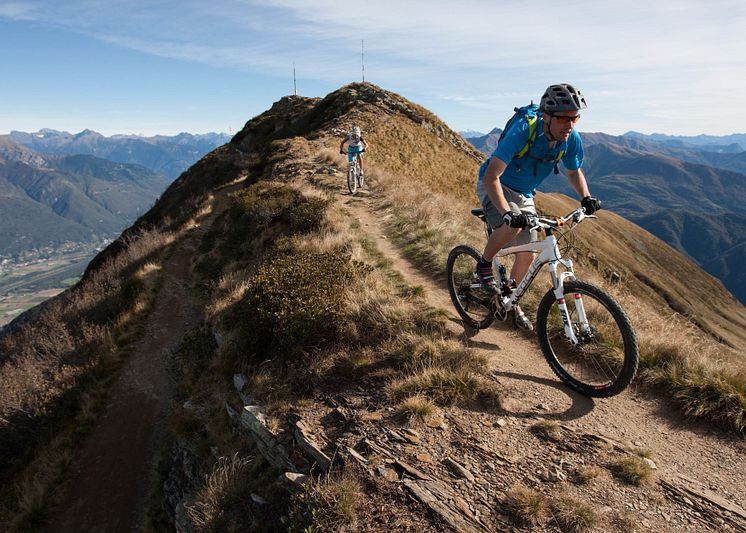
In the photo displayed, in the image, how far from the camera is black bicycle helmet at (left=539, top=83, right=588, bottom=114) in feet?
17.8

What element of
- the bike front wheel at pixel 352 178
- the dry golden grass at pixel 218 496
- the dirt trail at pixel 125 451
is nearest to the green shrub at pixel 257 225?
the bike front wheel at pixel 352 178

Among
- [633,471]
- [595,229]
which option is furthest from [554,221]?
[595,229]

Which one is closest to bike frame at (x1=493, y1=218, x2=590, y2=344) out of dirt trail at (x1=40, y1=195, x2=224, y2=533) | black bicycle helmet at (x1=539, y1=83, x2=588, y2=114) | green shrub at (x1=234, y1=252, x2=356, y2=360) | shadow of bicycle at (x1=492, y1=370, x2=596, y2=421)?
shadow of bicycle at (x1=492, y1=370, x2=596, y2=421)

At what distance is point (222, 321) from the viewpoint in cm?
1071

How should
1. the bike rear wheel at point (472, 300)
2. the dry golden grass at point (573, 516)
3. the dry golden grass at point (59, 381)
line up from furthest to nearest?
the dry golden grass at point (59, 381)
the bike rear wheel at point (472, 300)
the dry golden grass at point (573, 516)

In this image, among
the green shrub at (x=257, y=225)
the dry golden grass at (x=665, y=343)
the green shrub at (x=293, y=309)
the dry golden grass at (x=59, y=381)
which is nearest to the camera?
the dry golden grass at (x=665, y=343)

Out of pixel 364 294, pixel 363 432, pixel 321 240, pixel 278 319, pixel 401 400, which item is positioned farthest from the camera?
pixel 321 240

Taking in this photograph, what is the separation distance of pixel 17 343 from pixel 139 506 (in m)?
14.1

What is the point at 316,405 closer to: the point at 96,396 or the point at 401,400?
the point at 401,400

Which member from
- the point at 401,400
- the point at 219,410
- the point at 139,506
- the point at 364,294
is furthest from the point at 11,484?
the point at 401,400

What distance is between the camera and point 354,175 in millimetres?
20828

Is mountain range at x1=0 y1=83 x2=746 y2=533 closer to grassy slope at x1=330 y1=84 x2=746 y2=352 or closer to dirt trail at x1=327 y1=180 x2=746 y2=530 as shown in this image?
dirt trail at x1=327 y1=180 x2=746 y2=530

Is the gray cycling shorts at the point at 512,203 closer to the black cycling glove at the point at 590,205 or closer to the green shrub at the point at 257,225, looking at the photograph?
the black cycling glove at the point at 590,205

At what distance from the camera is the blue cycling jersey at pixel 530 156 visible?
19.2 feet
